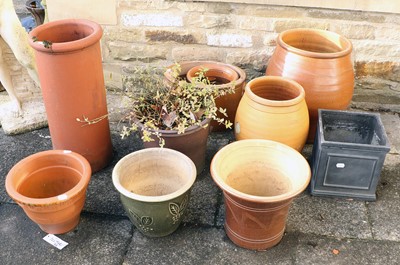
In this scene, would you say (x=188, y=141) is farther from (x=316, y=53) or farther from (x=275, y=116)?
(x=316, y=53)

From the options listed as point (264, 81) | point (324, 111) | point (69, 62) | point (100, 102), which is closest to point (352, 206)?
point (324, 111)

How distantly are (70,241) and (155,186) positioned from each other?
0.52 meters

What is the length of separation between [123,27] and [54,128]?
937 mm

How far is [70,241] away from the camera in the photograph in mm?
2246

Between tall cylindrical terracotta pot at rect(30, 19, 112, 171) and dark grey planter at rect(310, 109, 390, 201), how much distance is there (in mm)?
1269

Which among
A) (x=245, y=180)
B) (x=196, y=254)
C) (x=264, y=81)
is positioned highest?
(x=264, y=81)

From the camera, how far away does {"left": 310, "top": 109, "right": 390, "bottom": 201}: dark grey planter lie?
2328 millimetres

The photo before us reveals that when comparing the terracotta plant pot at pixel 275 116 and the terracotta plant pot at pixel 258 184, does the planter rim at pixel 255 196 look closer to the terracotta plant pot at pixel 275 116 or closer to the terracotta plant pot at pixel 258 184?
the terracotta plant pot at pixel 258 184

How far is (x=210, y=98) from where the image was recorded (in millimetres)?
2537

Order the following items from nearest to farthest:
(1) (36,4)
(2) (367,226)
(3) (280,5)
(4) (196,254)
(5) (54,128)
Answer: (4) (196,254)
(2) (367,226)
(5) (54,128)
(3) (280,5)
(1) (36,4)

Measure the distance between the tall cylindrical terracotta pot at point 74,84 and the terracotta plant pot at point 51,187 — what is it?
23cm

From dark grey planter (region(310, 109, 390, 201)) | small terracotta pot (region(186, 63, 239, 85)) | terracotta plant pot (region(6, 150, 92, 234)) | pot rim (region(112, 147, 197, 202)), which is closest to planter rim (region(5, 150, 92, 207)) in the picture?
terracotta plant pot (region(6, 150, 92, 234))

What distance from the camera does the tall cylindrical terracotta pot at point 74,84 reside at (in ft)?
7.53

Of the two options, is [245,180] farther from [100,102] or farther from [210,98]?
[100,102]
